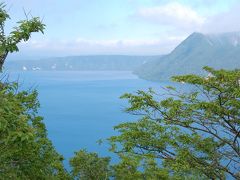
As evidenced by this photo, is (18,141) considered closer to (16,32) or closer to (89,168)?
(16,32)

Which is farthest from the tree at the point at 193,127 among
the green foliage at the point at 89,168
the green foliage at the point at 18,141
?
the green foliage at the point at 89,168

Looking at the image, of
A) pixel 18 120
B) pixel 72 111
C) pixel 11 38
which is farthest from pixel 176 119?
pixel 72 111

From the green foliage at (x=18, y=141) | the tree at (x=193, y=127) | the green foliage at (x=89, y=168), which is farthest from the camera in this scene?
the green foliage at (x=89, y=168)

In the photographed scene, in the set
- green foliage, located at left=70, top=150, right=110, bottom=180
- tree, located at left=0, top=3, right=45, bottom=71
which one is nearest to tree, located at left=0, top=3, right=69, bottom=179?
tree, located at left=0, top=3, right=45, bottom=71

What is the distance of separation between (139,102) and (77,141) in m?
81.8

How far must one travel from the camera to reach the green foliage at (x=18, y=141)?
233 inches

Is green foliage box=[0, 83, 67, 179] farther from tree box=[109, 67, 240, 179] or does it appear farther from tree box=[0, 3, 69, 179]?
tree box=[109, 67, 240, 179]

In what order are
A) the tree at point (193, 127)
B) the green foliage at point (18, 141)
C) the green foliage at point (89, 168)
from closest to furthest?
the green foliage at point (18, 141), the tree at point (193, 127), the green foliage at point (89, 168)

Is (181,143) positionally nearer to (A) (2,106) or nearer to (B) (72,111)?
(A) (2,106)

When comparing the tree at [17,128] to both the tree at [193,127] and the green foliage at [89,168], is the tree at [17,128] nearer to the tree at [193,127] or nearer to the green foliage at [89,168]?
the tree at [193,127]

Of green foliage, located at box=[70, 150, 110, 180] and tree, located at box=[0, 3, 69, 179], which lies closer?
tree, located at box=[0, 3, 69, 179]

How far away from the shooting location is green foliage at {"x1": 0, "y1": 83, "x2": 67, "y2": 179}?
19.4 feet

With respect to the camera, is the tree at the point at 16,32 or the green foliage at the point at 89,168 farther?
the green foliage at the point at 89,168

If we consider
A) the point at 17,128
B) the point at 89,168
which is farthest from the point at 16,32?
the point at 89,168
